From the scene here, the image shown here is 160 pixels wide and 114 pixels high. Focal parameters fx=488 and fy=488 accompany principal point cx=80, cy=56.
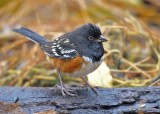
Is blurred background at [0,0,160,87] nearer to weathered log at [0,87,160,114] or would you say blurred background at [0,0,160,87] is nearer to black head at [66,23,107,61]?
black head at [66,23,107,61]

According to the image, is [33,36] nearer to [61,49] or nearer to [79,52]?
[61,49]

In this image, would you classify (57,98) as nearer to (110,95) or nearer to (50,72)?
(110,95)

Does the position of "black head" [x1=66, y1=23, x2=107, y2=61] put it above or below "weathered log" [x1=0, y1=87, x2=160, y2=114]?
above

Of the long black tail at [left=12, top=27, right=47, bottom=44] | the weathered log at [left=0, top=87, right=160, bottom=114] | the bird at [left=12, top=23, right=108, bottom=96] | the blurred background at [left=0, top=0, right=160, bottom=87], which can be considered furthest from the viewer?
the blurred background at [left=0, top=0, right=160, bottom=87]

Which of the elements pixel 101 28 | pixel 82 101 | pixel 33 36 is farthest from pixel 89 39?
pixel 101 28

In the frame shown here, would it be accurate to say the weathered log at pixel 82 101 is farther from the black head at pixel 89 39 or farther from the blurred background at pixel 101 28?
the blurred background at pixel 101 28

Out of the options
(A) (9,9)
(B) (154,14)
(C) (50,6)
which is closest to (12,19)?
(A) (9,9)

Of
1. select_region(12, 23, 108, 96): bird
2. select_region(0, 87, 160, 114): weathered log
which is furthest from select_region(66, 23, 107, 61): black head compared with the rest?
select_region(0, 87, 160, 114): weathered log

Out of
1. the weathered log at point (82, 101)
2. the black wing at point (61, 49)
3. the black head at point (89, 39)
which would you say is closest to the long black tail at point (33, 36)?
the black wing at point (61, 49)
